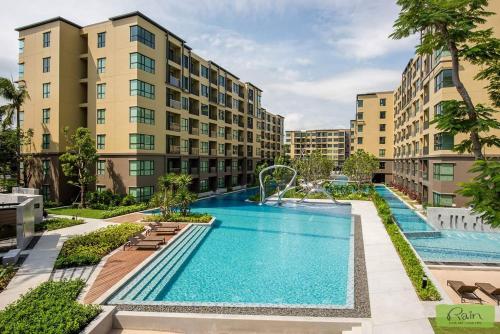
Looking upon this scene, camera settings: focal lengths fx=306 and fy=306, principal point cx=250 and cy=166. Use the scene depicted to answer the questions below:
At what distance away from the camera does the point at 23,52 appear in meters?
38.2

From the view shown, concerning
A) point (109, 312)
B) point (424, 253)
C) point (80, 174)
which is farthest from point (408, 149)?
point (109, 312)

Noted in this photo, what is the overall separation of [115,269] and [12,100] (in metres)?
32.1

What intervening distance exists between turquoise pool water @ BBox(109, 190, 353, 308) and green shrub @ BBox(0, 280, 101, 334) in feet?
6.11

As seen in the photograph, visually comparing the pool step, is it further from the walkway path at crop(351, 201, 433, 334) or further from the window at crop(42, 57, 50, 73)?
the window at crop(42, 57, 50, 73)

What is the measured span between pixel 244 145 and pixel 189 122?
20734 mm

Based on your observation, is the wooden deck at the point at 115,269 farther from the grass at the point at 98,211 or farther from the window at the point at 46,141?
the window at the point at 46,141

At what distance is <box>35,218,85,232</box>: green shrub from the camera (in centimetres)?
2439

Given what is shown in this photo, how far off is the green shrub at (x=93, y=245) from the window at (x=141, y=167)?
11457mm

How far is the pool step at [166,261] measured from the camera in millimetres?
13578

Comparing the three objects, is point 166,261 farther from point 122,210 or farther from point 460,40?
point 460,40

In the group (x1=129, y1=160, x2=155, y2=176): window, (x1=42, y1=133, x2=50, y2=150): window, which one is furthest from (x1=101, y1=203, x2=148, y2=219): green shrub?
(x1=42, y1=133, x2=50, y2=150): window

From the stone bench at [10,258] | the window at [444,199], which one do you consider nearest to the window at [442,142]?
the window at [444,199]

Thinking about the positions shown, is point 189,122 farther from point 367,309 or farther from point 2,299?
point 367,309

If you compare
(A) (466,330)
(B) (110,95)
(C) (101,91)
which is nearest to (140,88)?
(B) (110,95)
